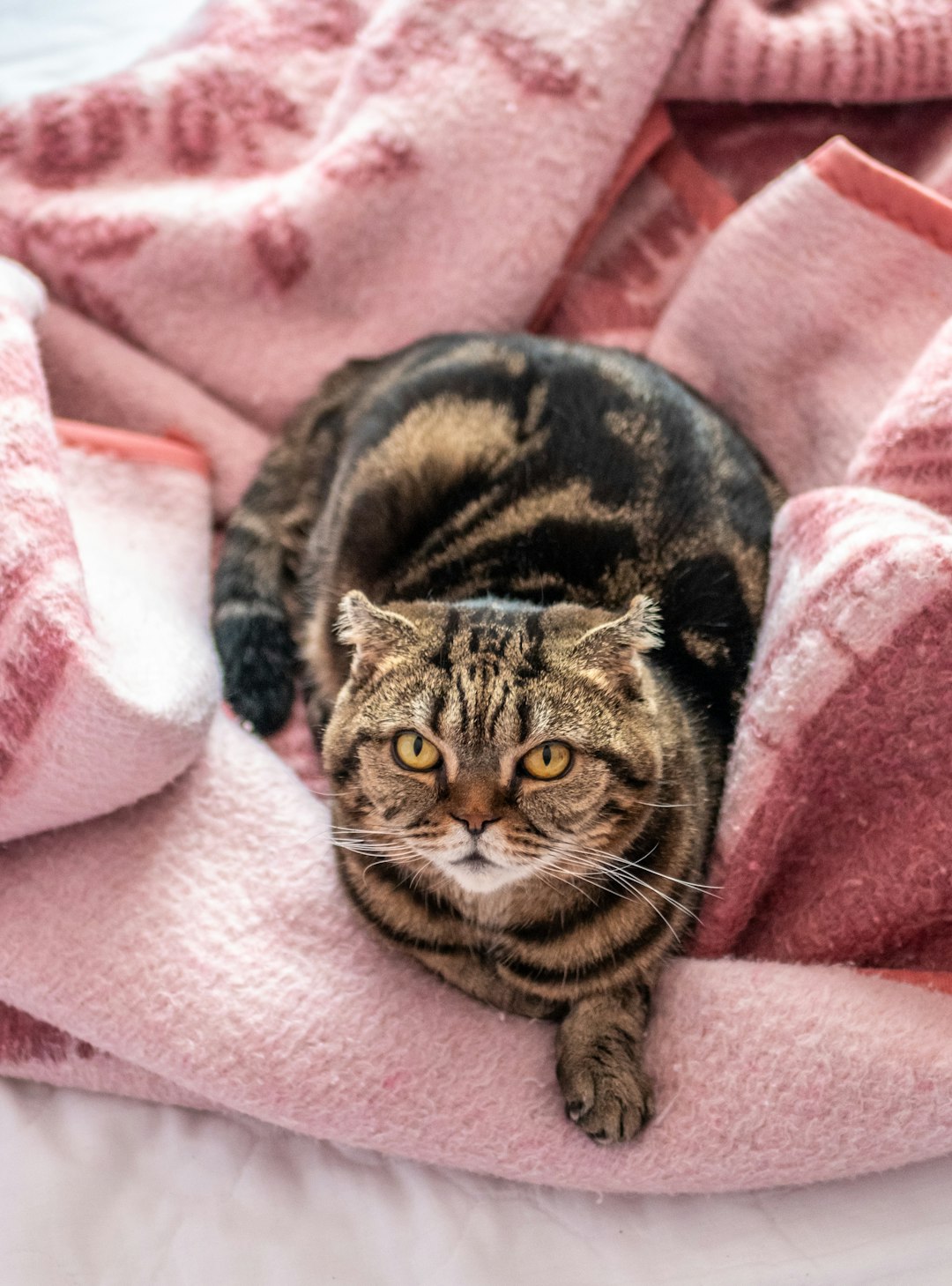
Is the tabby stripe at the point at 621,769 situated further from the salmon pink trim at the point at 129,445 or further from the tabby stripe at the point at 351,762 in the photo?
the salmon pink trim at the point at 129,445

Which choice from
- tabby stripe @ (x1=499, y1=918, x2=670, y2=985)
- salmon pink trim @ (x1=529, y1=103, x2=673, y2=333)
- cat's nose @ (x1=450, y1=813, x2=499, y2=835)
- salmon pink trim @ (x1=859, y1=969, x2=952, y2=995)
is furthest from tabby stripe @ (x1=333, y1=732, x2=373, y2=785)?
salmon pink trim @ (x1=529, y1=103, x2=673, y2=333)

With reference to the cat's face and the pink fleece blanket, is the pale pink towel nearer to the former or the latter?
the pink fleece blanket

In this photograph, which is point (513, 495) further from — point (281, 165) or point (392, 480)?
point (281, 165)

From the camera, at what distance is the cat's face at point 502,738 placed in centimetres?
86

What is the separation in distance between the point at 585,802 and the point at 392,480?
520 mm

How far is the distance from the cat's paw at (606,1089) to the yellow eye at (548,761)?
0.26 m

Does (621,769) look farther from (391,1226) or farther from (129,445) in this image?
(129,445)

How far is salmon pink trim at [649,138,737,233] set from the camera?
4.97 ft

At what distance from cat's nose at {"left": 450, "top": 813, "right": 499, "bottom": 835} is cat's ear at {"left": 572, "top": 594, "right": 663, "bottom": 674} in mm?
150

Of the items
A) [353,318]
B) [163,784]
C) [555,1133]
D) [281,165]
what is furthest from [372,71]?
[555,1133]

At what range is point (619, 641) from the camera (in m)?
0.88

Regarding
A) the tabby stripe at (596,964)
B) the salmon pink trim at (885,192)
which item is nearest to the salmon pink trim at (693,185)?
the salmon pink trim at (885,192)

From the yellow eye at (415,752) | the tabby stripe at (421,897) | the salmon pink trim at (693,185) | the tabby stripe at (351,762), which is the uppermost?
the salmon pink trim at (693,185)

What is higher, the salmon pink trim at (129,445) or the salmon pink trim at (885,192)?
the salmon pink trim at (885,192)
